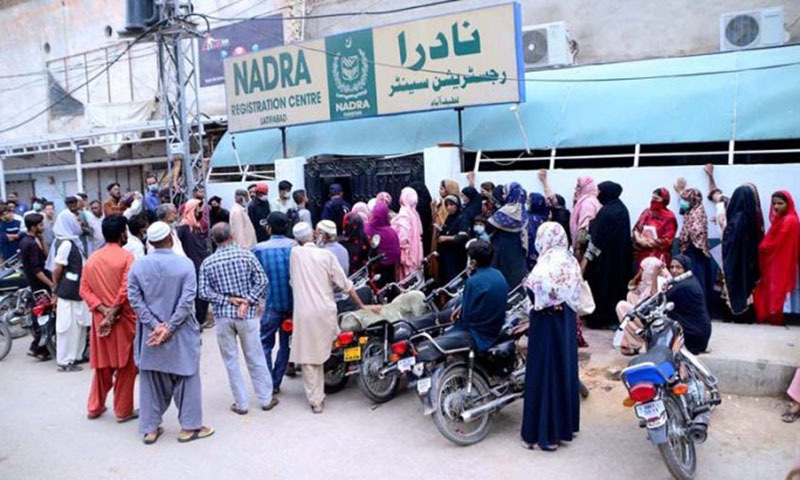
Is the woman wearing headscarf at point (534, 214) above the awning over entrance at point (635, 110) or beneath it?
beneath

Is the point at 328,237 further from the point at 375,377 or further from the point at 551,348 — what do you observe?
the point at 551,348

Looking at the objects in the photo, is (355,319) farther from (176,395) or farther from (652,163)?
(652,163)

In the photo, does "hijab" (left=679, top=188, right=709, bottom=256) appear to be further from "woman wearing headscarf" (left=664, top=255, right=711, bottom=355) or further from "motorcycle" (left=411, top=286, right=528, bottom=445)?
"motorcycle" (left=411, top=286, right=528, bottom=445)

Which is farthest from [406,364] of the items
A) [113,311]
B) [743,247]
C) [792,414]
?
[743,247]

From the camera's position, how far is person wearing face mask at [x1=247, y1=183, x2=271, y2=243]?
9.91 metres

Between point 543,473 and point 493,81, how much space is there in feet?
20.6

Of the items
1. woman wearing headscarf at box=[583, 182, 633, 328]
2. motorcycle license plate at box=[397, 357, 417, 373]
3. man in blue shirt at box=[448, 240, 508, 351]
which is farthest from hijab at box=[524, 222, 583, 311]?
woman wearing headscarf at box=[583, 182, 633, 328]

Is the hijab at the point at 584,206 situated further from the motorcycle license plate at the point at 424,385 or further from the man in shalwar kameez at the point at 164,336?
the man in shalwar kameez at the point at 164,336

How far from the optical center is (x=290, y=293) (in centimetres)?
580

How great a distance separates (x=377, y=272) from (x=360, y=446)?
3252 millimetres

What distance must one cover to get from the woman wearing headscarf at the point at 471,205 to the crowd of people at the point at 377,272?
19mm

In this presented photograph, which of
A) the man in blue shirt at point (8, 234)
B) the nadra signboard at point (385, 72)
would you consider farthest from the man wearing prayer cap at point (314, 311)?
the man in blue shirt at point (8, 234)

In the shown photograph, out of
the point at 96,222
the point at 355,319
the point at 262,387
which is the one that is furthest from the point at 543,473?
the point at 96,222

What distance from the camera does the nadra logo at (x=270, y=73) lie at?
1141 centimetres
